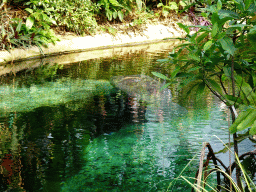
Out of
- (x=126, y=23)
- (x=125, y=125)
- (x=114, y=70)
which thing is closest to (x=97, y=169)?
(x=125, y=125)

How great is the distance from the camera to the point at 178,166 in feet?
9.29

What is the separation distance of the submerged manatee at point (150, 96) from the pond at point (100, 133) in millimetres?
13

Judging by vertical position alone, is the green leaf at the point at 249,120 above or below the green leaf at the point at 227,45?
below

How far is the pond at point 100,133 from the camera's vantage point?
2.62 metres

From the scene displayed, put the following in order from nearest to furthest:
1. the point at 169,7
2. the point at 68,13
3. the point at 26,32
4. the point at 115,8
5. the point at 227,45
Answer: the point at 227,45, the point at 26,32, the point at 68,13, the point at 115,8, the point at 169,7

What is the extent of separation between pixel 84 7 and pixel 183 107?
607 centimetres

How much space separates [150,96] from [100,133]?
1.62 m

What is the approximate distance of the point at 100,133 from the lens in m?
3.61

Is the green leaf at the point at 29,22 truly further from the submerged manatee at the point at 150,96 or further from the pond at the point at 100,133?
the submerged manatee at the point at 150,96

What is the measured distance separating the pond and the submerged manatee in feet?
0.04

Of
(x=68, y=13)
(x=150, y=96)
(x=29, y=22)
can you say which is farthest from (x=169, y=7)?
(x=150, y=96)

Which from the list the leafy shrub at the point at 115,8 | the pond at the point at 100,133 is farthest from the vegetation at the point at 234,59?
the leafy shrub at the point at 115,8

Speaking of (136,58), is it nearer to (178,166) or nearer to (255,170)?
(178,166)

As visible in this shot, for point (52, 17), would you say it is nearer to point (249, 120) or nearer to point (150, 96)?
point (150, 96)
